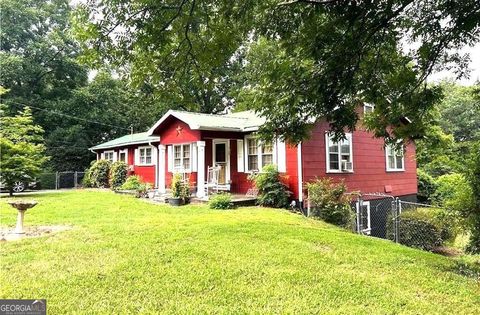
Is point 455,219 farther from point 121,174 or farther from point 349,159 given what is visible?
point 121,174

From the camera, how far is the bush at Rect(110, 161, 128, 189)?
21.0 metres

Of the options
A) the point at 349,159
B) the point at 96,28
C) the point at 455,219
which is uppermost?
the point at 96,28

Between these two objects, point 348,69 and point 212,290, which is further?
point 348,69

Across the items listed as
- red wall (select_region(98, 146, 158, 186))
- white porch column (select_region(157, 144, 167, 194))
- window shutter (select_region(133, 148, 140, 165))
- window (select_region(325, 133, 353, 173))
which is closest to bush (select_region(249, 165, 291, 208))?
window (select_region(325, 133, 353, 173))

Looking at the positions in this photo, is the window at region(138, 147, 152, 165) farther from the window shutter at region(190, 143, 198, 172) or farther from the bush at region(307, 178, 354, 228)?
the bush at region(307, 178, 354, 228)

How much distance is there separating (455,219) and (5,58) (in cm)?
3019

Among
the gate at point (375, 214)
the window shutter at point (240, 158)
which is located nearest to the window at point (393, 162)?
the gate at point (375, 214)

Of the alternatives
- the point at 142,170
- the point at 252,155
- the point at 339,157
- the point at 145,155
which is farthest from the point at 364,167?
the point at 142,170

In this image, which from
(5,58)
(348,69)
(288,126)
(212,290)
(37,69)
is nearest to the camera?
(212,290)

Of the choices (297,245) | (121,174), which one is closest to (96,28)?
(297,245)

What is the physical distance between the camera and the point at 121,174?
21.2m

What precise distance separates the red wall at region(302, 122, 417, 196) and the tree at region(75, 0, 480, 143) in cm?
526

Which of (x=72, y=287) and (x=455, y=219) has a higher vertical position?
(x=455, y=219)

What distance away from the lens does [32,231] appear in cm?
763
